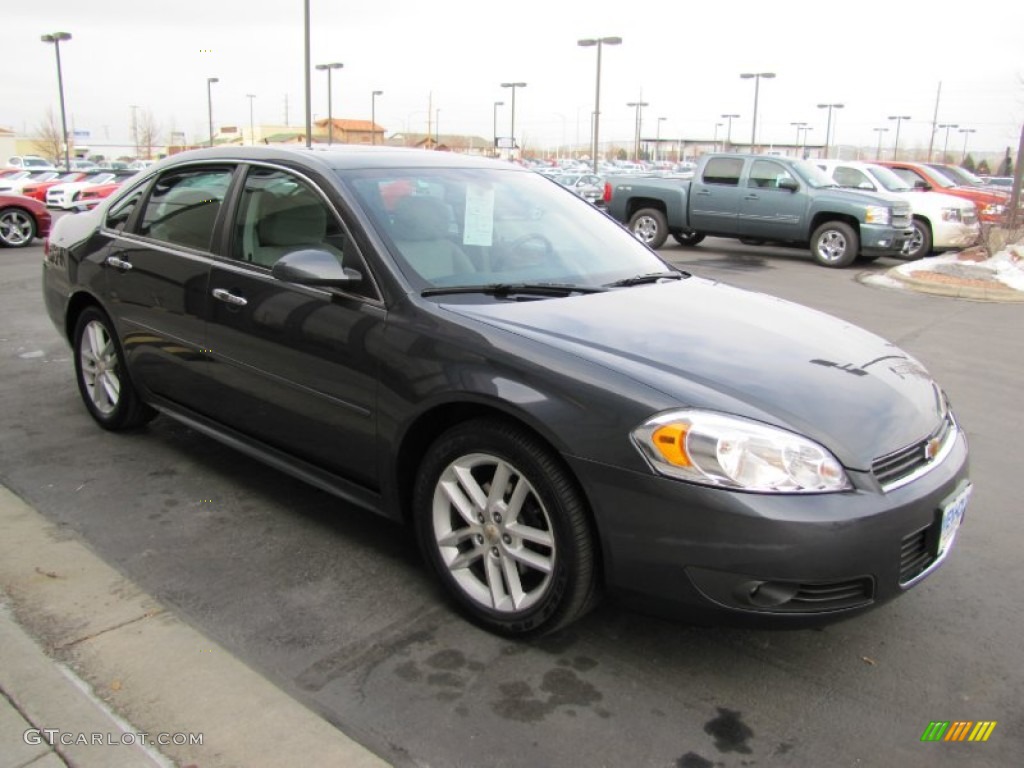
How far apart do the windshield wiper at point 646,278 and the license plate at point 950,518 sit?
1.52m

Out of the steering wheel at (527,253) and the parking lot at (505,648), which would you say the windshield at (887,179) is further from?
the steering wheel at (527,253)

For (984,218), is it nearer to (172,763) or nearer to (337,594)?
(337,594)

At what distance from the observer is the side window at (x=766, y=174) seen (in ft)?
49.1

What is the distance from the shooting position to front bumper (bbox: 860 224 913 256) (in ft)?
46.2

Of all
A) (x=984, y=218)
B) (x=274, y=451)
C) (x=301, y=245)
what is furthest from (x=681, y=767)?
(x=984, y=218)

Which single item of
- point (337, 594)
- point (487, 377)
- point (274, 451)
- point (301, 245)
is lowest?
point (337, 594)

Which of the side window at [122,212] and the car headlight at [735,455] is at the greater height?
the side window at [122,212]

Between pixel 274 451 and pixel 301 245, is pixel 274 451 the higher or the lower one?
the lower one

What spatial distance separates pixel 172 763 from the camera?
223 cm

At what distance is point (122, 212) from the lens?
4.76 metres

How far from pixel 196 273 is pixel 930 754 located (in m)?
3.45

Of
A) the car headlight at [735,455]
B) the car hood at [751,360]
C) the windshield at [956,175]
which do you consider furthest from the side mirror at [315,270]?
the windshield at [956,175]

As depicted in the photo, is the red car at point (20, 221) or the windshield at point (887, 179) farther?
the windshield at point (887, 179)

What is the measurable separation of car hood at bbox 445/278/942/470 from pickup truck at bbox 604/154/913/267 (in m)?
10.3
